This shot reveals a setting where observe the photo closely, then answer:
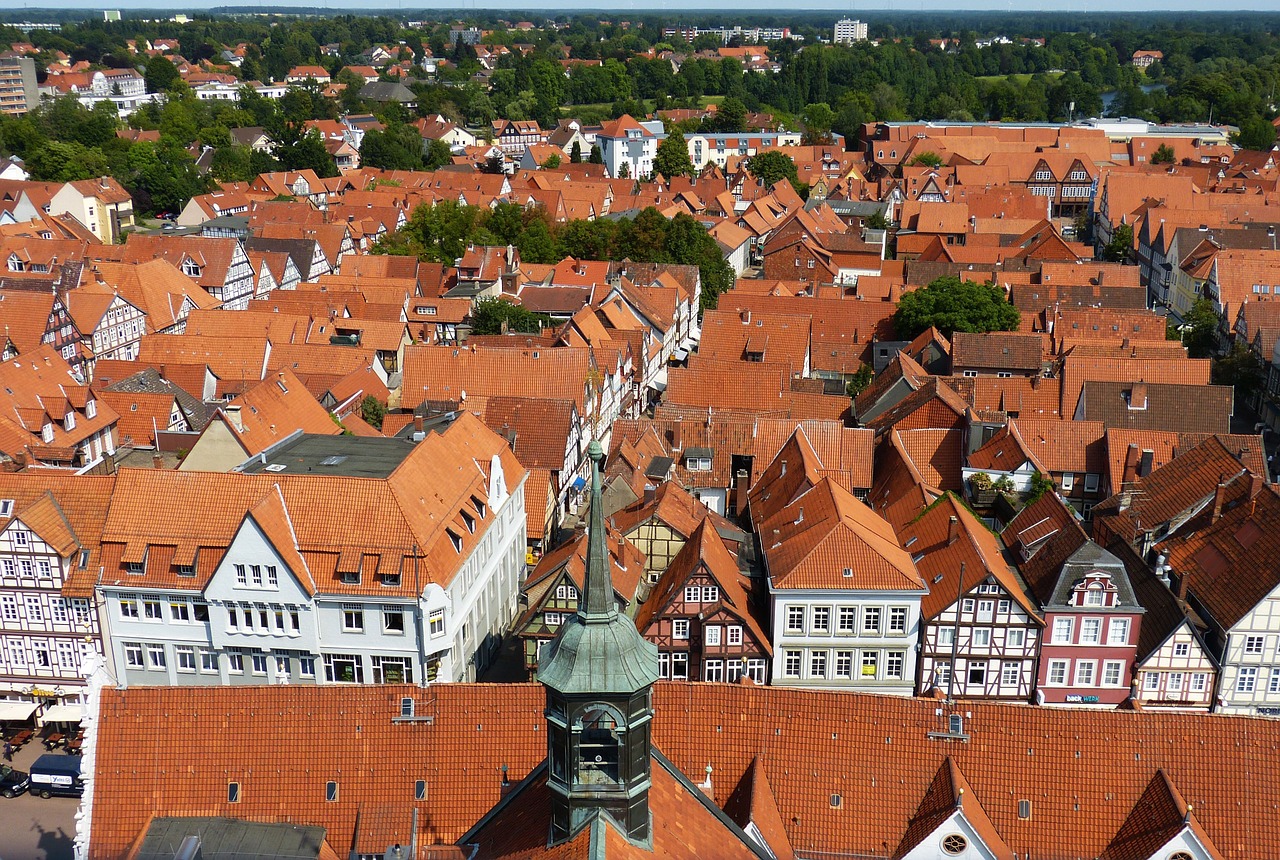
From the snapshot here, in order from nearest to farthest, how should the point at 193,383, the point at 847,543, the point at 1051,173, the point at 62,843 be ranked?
the point at 62,843
the point at 847,543
the point at 193,383
the point at 1051,173

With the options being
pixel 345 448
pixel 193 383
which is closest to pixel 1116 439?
pixel 345 448

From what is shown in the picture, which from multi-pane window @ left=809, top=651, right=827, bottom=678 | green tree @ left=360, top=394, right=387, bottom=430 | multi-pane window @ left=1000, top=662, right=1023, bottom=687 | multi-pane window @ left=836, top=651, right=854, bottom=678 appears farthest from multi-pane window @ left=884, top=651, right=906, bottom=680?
green tree @ left=360, top=394, right=387, bottom=430

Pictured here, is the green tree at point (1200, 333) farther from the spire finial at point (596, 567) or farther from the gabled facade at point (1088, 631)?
the spire finial at point (596, 567)

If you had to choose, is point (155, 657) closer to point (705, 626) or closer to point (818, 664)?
point (705, 626)

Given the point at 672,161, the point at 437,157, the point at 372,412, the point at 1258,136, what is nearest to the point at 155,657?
the point at 372,412

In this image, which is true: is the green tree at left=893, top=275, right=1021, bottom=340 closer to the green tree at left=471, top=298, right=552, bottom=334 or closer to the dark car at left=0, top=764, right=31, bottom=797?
the green tree at left=471, top=298, right=552, bottom=334

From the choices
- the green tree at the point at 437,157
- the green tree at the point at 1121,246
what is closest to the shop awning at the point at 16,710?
the green tree at the point at 1121,246

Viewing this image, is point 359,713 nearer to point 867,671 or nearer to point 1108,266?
point 867,671
